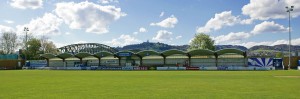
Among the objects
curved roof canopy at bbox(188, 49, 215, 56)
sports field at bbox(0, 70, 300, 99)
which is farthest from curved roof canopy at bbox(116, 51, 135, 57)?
sports field at bbox(0, 70, 300, 99)

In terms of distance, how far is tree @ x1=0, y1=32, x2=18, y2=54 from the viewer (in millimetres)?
127188

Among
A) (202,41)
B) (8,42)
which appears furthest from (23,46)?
(202,41)

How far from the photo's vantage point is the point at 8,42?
424 feet

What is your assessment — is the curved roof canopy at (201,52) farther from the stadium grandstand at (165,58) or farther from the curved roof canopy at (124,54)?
the curved roof canopy at (124,54)

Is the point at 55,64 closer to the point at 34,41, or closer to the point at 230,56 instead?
the point at 34,41

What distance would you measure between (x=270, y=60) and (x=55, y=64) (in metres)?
68.0

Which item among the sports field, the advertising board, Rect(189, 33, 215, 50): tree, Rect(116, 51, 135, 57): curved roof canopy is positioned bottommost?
the sports field

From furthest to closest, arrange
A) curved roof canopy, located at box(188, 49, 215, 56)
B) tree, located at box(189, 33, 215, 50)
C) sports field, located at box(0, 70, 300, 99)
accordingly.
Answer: tree, located at box(189, 33, 215, 50) → curved roof canopy, located at box(188, 49, 215, 56) → sports field, located at box(0, 70, 300, 99)

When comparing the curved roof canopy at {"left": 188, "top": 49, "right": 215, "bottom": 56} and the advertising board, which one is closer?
the advertising board

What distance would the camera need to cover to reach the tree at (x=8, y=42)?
127 metres

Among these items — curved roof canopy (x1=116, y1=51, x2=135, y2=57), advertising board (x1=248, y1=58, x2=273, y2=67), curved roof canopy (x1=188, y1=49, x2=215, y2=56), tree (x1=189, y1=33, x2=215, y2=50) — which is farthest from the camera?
tree (x1=189, y1=33, x2=215, y2=50)

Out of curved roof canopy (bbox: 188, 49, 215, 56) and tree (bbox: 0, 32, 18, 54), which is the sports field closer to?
curved roof canopy (bbox: 188, 49, 215, 56)

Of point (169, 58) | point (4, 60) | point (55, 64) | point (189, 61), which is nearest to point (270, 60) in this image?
point (189, 61)

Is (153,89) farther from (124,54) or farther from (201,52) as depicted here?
(124,54)
